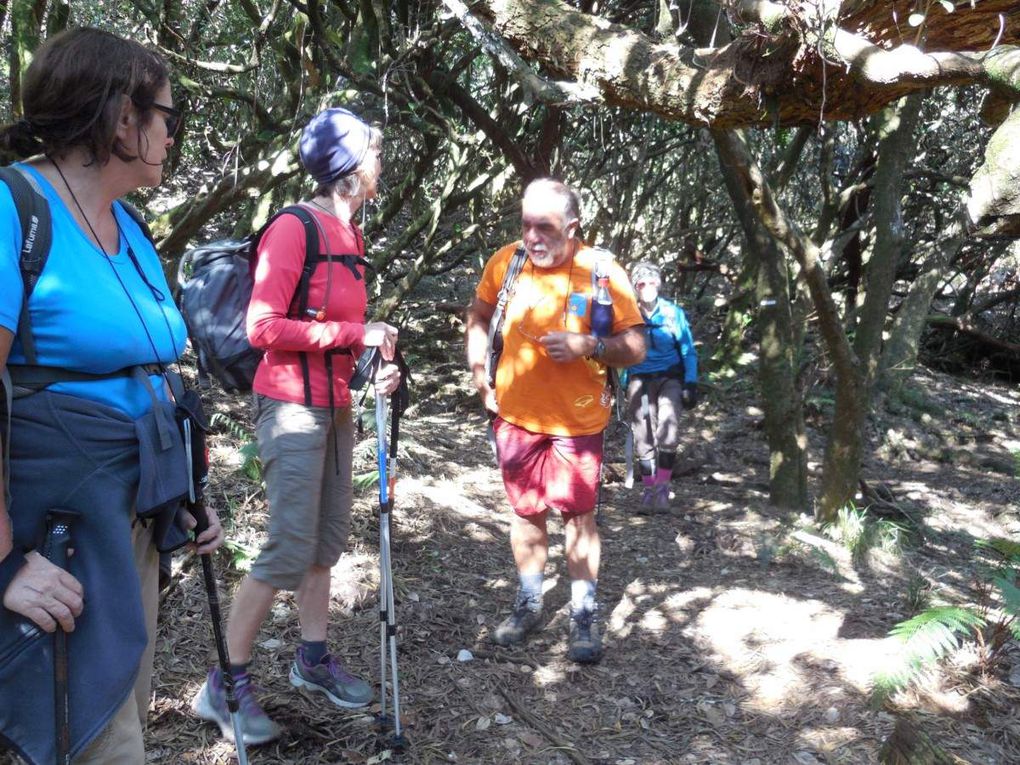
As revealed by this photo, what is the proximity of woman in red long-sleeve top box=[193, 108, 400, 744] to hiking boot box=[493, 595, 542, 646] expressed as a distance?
4.54 ft

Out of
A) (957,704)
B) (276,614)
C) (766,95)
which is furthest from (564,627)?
(766,95)

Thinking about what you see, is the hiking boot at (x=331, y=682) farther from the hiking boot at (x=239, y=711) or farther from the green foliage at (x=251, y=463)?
the green foliage at (x=251, y=463)

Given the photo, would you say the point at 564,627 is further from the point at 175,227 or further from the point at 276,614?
the point at 175,227

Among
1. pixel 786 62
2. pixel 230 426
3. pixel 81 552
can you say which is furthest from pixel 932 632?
pixel 230 426

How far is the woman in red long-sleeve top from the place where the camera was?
10.1ft

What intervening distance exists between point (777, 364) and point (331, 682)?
458 cm

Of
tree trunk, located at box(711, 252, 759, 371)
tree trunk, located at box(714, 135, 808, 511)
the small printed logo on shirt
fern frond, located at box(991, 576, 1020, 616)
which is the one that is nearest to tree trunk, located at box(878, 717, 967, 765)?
fern frond, located at box(991, 576, 1020, 616)

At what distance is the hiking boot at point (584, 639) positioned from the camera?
4.24 metres

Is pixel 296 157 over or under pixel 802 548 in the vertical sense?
over

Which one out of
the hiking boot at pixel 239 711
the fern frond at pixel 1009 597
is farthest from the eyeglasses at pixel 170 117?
the fern frond at pixel 1009 597

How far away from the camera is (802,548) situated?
607 cm

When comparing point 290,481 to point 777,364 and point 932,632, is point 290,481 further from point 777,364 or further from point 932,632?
point 777,364

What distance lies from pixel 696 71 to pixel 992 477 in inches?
327

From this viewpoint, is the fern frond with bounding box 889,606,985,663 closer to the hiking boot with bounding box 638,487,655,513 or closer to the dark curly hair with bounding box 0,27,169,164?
the dark curly hair with bounding box 0,27,169,164
